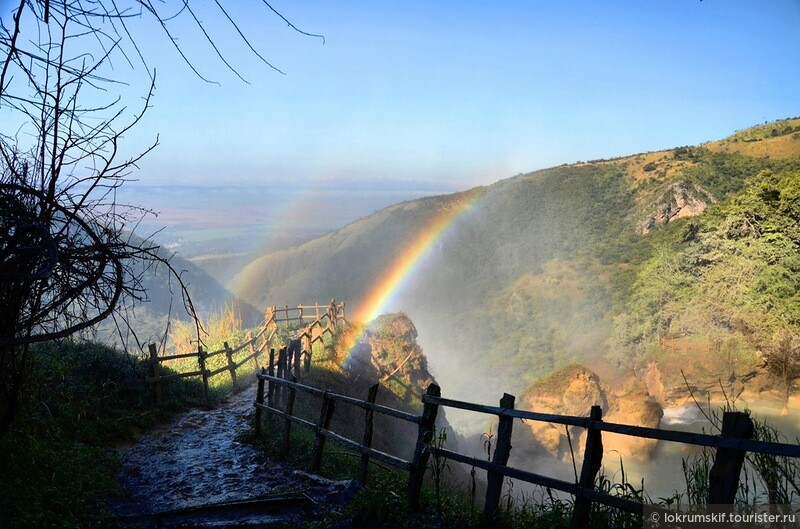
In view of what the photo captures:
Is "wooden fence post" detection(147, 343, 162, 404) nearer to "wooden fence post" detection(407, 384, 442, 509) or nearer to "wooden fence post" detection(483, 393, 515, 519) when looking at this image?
"wooden fence post" detection(407, 384, 442, 509)

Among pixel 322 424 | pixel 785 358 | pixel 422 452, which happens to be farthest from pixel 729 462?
pixel 785 358

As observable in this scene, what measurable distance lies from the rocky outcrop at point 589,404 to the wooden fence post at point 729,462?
26.1 meters

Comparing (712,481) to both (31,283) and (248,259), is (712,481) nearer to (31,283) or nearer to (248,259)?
(31,283)

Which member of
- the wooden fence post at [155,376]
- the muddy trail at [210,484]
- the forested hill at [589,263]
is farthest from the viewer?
the forested hill at [589,263]

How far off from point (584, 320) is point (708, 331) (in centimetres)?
2595

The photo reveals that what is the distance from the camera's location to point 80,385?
10414 millimetres

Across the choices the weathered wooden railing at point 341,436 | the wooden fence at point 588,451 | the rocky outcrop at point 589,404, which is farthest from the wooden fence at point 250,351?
the rocky outcrop at point 589,404

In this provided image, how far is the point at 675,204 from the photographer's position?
204ft

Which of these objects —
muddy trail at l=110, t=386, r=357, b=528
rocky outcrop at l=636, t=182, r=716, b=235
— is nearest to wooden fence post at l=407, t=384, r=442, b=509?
muddy trail at l=110, t=386, r=357, b=528

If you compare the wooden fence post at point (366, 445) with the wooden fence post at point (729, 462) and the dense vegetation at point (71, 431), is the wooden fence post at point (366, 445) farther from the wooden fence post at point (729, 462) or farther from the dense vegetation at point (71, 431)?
the wooden fence post at point (729, 462)

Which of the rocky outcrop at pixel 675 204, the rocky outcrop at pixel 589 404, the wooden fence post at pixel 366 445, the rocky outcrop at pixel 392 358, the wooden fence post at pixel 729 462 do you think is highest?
the rocky outcrop at pixel 675 204

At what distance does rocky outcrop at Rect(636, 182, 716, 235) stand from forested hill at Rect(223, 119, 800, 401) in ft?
0.54

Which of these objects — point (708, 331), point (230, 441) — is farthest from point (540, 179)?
point (230, 441)

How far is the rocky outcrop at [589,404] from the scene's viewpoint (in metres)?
28.1
